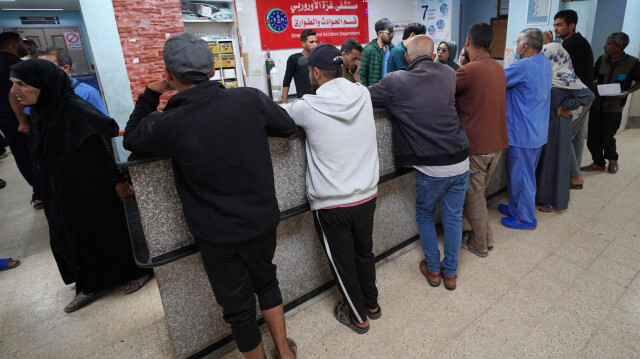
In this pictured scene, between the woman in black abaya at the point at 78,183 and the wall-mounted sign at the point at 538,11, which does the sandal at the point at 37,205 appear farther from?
the wall-mounted sign at the point at 538,11

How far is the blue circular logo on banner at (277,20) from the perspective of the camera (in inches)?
224

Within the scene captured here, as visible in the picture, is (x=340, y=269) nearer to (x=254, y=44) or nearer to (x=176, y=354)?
(x=176, y=354)

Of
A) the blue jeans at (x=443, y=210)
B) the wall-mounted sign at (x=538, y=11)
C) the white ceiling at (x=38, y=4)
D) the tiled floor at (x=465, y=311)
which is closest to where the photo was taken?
the tiled floor at (x=465, y=311)

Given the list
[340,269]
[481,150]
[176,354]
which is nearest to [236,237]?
[340,269]

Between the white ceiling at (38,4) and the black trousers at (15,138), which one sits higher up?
the white ceiling at (38,4)

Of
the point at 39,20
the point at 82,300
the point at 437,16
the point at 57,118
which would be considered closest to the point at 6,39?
the point at 57,118

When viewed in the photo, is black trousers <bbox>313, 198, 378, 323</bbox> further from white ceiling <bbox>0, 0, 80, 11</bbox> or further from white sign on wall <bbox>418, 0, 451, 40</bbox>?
white ceiling <bbox>0, 0, 80, 11</bbox>

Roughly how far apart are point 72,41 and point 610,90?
10.8 m

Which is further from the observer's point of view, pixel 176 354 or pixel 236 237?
pixel 176 354

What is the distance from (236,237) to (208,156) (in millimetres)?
323

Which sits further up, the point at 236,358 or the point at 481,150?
the point at 481,150

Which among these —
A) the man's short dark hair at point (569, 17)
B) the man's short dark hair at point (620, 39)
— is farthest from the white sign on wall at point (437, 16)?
the man's short dark hair at point (569, 17)

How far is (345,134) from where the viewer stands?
5.03ft

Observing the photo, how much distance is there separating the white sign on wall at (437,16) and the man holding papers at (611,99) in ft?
11.3
